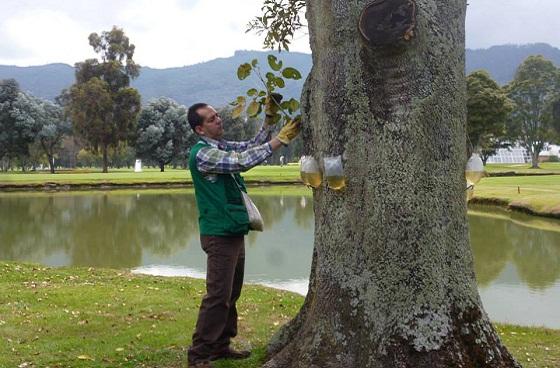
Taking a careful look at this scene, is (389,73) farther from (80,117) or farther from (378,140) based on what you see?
(80,117)

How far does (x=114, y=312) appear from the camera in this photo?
6727 mm

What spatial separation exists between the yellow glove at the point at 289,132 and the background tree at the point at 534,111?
2609 inches

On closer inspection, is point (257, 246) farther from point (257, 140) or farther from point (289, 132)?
point (289, 132)

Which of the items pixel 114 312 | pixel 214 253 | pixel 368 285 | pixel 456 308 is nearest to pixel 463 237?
pixel 456 308

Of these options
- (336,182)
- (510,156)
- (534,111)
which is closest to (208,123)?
(336,182)

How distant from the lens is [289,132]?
12.5 feet

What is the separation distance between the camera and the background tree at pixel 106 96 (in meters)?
53.4

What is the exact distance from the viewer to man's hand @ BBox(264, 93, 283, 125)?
426cm

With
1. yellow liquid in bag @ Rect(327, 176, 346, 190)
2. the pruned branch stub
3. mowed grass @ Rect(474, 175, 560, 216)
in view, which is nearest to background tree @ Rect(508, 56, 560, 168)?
mowed grass @ Rect(474, 175, 560, 216)

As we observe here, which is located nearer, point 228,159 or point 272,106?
point 228,159

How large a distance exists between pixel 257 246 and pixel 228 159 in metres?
10.9

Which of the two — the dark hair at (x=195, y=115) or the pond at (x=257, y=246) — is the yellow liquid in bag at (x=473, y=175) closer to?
the dark hair at (x=195, y=115)

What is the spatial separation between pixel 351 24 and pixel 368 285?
1401mm

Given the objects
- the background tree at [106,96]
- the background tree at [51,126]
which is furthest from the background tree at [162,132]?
the background tree at [51,126]
